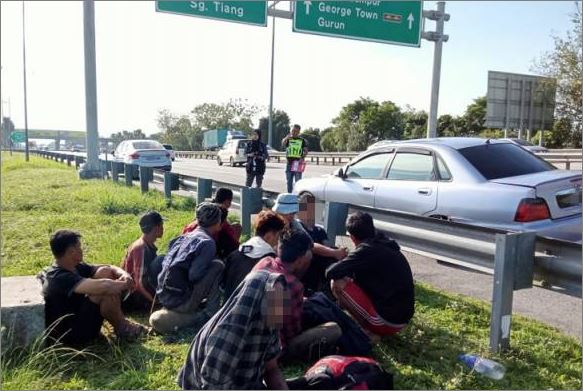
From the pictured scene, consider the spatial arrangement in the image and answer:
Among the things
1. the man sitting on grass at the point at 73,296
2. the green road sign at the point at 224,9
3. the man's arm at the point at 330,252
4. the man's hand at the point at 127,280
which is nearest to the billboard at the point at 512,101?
the green road sign at the point at 224,9

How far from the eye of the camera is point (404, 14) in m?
13.3

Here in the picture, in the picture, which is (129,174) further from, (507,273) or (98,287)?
(507,273)

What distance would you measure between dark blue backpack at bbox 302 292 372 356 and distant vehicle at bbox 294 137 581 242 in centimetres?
212

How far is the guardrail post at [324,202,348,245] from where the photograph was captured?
18.4ft

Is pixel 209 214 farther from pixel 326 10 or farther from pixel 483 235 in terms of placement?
pixel 326 10

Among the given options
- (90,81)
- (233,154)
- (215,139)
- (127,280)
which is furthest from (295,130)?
(215,139)

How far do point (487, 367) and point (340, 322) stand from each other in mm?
994

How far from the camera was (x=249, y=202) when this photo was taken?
714 cm

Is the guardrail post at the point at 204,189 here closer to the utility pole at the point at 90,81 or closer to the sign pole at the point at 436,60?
the sign pole at the point at 436,60

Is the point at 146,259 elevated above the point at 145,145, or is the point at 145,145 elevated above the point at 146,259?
the point at 145,145

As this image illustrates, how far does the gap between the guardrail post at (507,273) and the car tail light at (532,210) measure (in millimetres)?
1323

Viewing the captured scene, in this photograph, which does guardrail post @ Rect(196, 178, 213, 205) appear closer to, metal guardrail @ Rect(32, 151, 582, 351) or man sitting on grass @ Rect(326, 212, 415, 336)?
metal guardrail @ Rect(32, 151, 582, 351)

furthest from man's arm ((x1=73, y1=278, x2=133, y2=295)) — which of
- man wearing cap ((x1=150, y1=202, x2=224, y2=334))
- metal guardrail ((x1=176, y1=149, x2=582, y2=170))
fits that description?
metal guardrail ((x1=176, y1=149, x2=582, y2=170))

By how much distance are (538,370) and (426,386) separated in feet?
2.66
